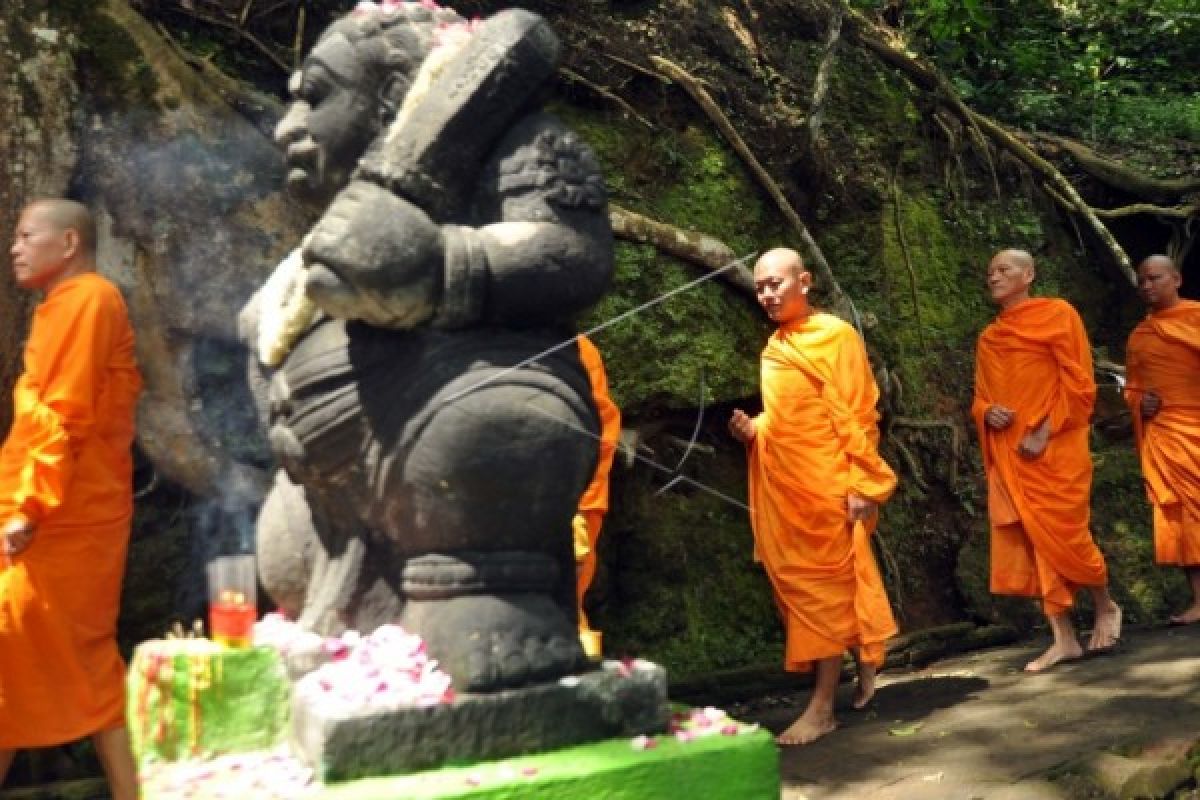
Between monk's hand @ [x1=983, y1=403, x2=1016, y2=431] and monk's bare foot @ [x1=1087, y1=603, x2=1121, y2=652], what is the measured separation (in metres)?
1.11

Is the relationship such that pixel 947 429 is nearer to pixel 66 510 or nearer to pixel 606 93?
pixel 606 93

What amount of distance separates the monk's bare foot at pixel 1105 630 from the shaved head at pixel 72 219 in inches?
201

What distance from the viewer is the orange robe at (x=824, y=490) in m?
5.55

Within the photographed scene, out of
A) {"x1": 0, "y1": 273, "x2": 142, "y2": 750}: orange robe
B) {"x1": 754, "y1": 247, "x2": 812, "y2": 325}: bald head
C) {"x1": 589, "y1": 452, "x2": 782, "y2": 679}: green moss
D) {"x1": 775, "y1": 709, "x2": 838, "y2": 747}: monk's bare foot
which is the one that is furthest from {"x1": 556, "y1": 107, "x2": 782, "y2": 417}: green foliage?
{"x1": 0, "y1": 273, "x2": 142, "y2": 750}: orange robe

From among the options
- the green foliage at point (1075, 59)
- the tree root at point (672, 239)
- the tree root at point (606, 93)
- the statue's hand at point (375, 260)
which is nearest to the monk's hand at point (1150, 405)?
the tree root at point (672, 239)

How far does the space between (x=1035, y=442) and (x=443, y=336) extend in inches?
182

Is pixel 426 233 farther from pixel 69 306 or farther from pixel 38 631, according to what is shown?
pixel 38 631

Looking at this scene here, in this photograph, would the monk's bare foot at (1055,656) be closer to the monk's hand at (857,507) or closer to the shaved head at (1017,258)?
the monk's hand at (857,507)

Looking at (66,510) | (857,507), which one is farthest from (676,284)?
(66,510)

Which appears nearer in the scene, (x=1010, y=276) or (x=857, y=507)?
(x=857, y=507)

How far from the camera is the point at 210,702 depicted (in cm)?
297

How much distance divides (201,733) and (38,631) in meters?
1.51

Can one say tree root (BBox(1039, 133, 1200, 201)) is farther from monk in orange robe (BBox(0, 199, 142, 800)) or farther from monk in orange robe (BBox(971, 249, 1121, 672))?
monk in orange robe (BBox(0, 199, 142, 800))

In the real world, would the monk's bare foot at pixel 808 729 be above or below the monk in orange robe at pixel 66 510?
below
